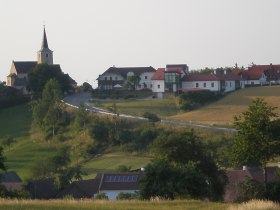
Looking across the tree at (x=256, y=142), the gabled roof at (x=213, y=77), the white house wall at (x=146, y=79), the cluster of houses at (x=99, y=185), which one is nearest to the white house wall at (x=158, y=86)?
the gabled roof at (x=213, y=77)

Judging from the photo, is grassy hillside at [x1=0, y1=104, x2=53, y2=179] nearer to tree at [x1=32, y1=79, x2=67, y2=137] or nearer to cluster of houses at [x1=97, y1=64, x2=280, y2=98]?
tree at [x1=32, y1=79, x2=67, y2=137]

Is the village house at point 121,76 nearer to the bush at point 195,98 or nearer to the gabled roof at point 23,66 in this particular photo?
the gabled roof at point 23,66

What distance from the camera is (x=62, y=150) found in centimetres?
6956

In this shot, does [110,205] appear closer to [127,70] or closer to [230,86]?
[230,86]

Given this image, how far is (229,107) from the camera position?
92188mm

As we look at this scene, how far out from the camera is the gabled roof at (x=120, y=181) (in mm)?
51191

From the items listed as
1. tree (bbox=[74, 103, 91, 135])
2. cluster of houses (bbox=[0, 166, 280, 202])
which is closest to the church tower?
tree (bbox=[74, 103, 91, 135])

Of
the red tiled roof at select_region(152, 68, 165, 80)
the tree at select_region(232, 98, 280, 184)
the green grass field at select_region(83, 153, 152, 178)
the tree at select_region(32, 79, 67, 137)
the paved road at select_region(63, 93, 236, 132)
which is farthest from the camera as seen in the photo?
the red tiled roof at select_region(152, 68, 165, 80)

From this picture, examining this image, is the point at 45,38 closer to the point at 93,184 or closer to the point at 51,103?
the point at 51,103

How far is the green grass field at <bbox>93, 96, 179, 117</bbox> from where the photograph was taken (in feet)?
292

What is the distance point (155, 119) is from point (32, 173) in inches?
776

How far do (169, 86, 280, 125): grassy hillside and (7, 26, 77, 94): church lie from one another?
34.8 m

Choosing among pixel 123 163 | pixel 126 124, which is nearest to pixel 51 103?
pixel 126 124

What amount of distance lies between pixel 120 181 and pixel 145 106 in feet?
135
